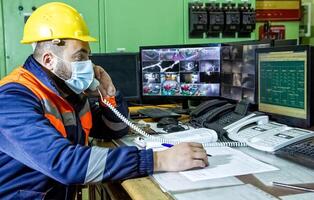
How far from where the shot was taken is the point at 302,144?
4.23ft

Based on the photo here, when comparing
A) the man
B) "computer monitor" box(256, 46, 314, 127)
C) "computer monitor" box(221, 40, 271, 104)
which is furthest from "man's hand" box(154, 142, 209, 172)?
"computer monitor" box(221, 40, 271, 104)

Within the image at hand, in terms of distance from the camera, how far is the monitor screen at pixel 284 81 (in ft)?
4.85

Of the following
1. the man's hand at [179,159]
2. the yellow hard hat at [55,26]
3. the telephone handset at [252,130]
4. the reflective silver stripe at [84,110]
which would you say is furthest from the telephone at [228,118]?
the yellow hard hat at [55,26]

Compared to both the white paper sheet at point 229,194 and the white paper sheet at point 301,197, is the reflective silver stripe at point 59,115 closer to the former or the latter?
the white paper sheet at point 229,194

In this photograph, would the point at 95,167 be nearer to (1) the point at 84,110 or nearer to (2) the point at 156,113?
(1) the point at 84,110

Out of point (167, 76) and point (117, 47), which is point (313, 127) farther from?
point (117, 47)

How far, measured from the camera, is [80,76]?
1392mm

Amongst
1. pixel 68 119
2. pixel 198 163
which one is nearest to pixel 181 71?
pixel 68 119

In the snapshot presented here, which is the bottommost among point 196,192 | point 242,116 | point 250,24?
point 196,192

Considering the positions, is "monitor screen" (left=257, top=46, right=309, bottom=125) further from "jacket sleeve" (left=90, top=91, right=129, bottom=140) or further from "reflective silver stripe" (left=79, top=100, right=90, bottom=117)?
"reflective silver stripe" (left=79, top=100, right=90, bottom=117)

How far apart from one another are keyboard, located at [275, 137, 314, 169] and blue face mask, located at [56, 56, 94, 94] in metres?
0.69

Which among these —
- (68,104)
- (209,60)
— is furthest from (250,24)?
(68,104)

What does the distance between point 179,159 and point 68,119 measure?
42 centimetres

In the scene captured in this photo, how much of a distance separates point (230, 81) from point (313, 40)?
236 centimetres
